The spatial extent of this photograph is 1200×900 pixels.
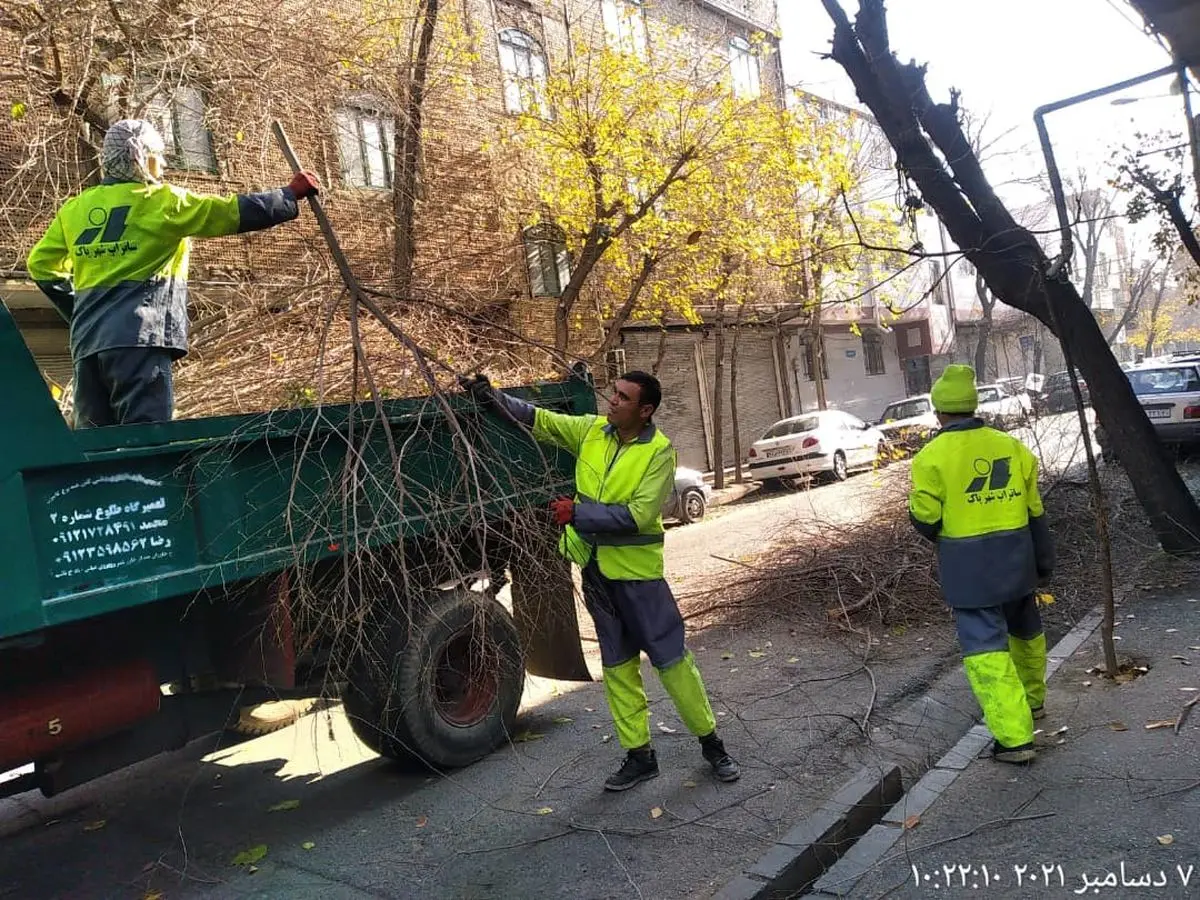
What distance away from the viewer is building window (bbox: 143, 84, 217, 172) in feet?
26.6

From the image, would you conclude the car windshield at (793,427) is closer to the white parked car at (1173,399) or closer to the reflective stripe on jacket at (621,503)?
the white parked car at (1173,399)

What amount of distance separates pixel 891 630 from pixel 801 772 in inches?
98.6

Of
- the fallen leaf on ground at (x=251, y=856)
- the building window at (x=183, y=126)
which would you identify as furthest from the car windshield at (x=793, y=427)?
the fallen leaf on ground at (x=251, y=856)

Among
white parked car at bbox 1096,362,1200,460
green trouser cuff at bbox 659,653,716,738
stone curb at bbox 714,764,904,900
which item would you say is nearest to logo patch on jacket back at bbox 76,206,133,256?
green trouser cuff at bbox 659,653,716,738

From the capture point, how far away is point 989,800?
11.8ft

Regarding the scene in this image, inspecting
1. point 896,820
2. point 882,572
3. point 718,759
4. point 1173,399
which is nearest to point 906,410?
point 1173,399

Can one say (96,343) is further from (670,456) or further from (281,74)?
(281,74)

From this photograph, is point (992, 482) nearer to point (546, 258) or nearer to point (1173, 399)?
point (546, 258)

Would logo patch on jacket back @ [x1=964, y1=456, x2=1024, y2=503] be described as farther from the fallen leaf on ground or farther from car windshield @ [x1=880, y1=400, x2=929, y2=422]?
car windshield @ [x1=880, y1=400, x2=929, y2=422]

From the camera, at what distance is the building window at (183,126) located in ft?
26.6

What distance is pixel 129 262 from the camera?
3.71 m

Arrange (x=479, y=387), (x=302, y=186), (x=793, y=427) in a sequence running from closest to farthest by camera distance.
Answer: (x=302, y=186), (x=479, y=387), (x=793, y=427)

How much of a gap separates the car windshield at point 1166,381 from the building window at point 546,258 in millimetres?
9014

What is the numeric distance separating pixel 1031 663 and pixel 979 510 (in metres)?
0.87
